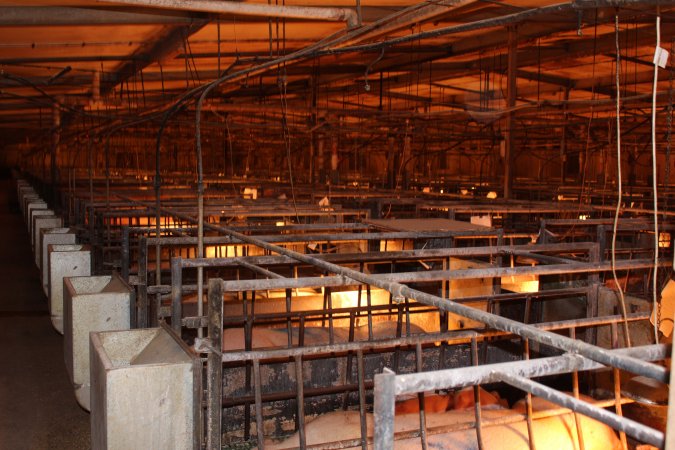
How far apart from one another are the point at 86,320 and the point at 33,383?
6.25 feet

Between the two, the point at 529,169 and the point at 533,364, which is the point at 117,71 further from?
the point at 529,169

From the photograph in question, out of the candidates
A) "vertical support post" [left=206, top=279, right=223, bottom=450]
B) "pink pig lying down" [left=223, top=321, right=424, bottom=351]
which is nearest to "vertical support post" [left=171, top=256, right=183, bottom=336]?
"vertical support post" [left=206, top=279, right=223, bottom=450]

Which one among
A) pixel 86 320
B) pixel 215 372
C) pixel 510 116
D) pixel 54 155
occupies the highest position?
pixel 510 116

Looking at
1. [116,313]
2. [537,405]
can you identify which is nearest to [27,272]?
[116,313]

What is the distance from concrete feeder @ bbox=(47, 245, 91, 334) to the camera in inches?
309

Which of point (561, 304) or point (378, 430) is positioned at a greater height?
point (378, 430)

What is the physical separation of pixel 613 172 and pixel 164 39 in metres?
18.1

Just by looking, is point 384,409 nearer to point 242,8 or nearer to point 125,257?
point 242,8

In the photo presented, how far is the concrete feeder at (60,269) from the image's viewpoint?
25.8 ft

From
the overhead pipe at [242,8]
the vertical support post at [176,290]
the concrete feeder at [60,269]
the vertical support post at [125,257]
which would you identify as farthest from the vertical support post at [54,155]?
the vertical support post at [176,290]

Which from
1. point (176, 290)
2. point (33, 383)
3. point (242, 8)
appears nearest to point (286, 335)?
point (176, 290)

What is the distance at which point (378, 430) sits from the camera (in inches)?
74.1

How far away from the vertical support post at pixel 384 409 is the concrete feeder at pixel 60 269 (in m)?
6.66

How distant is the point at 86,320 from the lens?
5.71 metres
